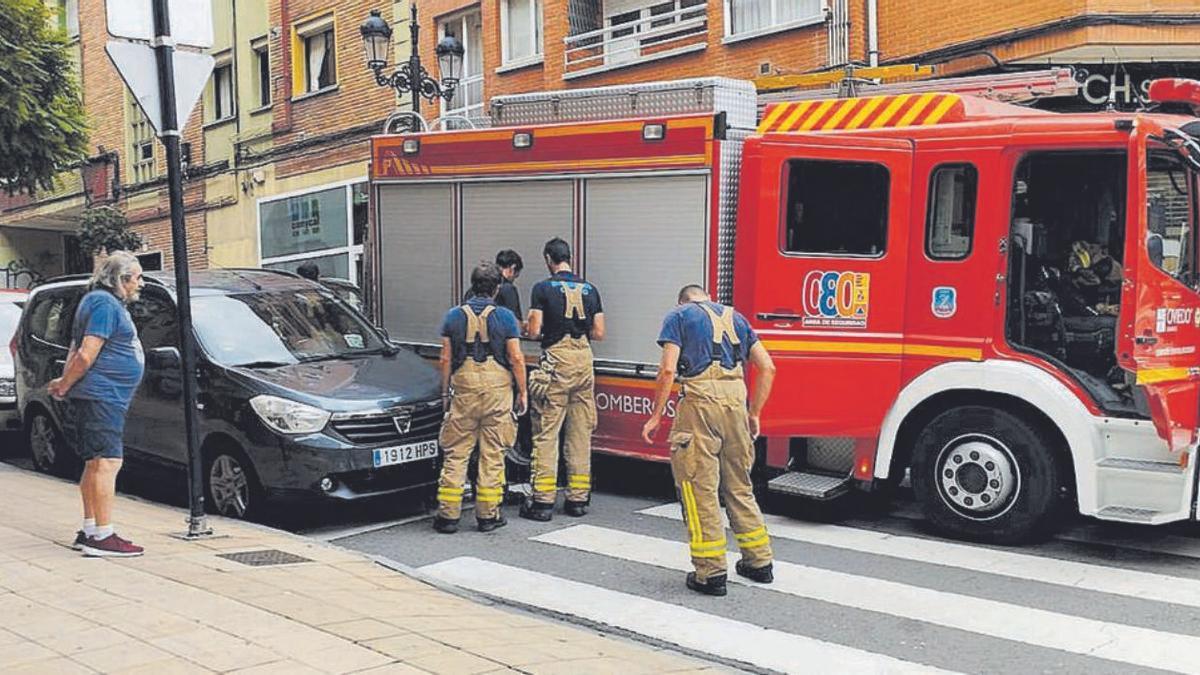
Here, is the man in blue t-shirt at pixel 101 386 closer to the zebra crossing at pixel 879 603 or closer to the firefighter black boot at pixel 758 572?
the zebra crossing at pixel 879 603

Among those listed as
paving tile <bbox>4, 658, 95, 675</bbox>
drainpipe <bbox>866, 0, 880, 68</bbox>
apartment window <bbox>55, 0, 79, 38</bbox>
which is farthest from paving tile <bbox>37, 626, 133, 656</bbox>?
apartment window <bbox>55, 0, 79, 38</bbox>

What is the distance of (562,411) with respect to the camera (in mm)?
8344

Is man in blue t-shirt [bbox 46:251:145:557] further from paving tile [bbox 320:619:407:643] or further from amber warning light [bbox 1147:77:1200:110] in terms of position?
amber warning light [bbox 1147:77:1200:110]

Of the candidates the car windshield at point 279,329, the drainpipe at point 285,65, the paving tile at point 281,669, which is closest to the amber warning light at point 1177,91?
the car windshield at point 279,329

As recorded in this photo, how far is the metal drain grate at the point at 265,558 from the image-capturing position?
673 cm

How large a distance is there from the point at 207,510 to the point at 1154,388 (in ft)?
20.4

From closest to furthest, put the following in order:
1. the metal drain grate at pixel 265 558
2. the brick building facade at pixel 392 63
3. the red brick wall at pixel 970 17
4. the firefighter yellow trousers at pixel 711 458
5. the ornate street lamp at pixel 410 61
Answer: the firefighter yellow trousers at pixel 711 458 → the metal drain grate at pixel 265 558 → the red brick wall at pixel 970 17 → the brick building facade at pixel 392 63 → the ornate street lamp at pixel 410 61

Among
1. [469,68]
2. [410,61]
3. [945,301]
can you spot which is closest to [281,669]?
[945,301]

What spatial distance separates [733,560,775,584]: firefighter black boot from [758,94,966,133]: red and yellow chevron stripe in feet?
10.2

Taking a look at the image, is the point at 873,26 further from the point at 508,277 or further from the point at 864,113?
the point at 508,277

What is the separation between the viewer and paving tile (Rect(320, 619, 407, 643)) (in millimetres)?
5207

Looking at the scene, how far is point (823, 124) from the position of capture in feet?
27.3

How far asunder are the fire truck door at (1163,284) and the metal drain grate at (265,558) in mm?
4774

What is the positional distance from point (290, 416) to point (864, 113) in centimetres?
432
